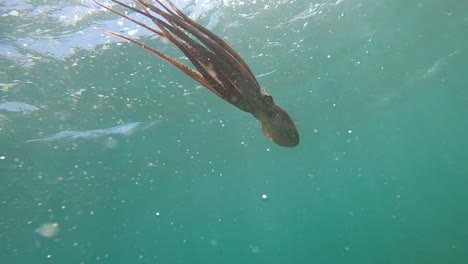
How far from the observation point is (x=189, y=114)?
2072 cm

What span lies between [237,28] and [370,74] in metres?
14.3

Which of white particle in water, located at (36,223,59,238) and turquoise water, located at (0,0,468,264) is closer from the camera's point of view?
turquoise water, located at (0,0,468,264)

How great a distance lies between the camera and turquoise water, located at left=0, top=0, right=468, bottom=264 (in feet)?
42.1

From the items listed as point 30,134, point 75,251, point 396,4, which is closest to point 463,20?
point 396,4

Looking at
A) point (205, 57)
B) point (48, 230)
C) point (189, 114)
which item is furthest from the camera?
point (48, 230)

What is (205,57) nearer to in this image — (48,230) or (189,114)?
(189,114)

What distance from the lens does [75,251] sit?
44312mm

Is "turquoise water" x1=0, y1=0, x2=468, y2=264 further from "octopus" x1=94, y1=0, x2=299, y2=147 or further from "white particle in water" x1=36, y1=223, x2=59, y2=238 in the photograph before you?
"octopus" x1=94, y1=0, x2=299, y2=147

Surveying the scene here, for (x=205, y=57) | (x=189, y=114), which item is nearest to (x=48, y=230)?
(x=189, y=114)

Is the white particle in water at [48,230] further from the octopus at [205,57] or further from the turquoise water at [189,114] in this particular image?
the octopus at [205,57]

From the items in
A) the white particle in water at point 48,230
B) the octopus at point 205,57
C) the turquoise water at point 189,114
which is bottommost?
the white particle in water at point 48,230

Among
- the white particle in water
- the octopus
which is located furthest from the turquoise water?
the octopus

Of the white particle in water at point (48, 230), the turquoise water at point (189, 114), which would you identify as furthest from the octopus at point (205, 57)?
the white particle in water at point (48, 230)

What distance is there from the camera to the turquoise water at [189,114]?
1283 cm
